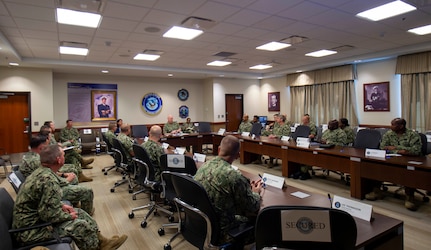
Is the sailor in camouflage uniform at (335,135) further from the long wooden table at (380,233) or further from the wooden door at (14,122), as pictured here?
the wooden door at (14,122)

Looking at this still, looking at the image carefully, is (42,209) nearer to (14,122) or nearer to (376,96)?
(14,122)

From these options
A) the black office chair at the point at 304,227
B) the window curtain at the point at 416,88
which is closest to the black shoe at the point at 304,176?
the window curtain at the point at 416,88

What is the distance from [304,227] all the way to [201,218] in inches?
32.8

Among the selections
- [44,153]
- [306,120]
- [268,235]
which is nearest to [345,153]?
[306,120]

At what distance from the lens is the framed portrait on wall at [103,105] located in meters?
8.25

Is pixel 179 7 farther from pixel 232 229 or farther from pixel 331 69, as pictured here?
pixel 331 69

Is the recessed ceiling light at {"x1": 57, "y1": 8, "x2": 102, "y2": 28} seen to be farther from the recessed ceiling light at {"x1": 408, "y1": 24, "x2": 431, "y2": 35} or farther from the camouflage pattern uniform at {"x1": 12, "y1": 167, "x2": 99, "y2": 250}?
the recessed ceiling light at {"x1": 408, "y1": 24, "x2": 431, "y2": 35}

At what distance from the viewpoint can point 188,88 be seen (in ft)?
33.0

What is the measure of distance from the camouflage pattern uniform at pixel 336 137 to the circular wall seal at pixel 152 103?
620cm

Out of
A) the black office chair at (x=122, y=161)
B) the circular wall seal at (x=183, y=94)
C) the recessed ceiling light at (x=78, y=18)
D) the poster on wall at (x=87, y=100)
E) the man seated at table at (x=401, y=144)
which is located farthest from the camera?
the circular wall seal at (x=183, y=94)

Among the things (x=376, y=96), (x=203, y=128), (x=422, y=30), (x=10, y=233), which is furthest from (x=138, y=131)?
(x=422, y=30)

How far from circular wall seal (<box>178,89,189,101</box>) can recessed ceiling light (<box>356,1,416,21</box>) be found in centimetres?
703

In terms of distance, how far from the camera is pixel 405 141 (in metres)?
3.82

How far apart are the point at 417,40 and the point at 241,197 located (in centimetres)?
580
